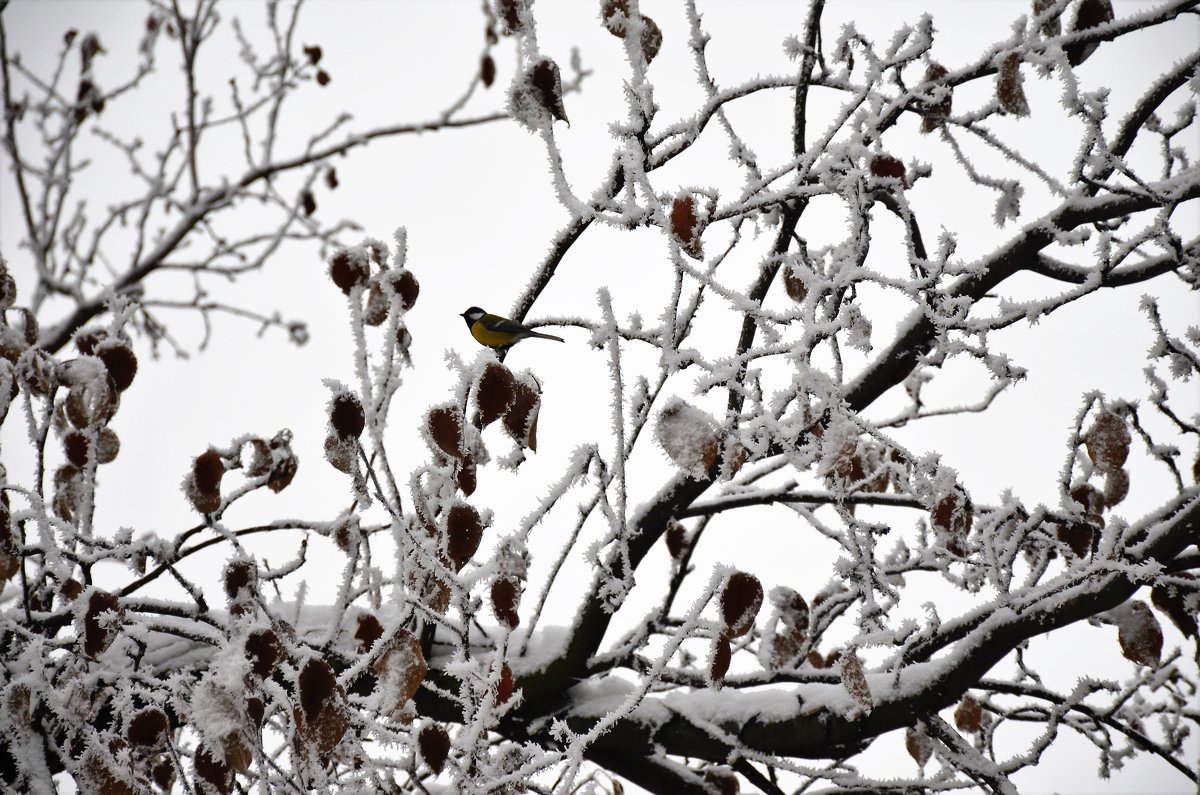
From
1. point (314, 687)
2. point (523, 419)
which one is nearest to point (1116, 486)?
point (523, 419)

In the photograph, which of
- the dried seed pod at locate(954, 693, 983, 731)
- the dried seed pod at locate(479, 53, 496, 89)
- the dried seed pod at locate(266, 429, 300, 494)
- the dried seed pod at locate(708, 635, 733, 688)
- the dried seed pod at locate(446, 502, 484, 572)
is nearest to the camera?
the dried seed pod at locate(446, 502, 484, 572)

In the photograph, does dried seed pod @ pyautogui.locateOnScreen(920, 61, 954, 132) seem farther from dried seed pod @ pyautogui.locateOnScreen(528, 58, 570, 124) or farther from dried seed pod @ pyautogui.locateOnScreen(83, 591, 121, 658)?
dried seed pod @ pyautogui.locateOnScreen(83, 591, 121, 658)

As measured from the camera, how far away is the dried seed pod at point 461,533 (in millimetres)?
1430

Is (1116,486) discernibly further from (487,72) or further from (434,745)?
(487,72)

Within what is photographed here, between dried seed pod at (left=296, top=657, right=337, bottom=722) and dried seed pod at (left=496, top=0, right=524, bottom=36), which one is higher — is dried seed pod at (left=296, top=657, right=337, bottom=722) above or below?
below

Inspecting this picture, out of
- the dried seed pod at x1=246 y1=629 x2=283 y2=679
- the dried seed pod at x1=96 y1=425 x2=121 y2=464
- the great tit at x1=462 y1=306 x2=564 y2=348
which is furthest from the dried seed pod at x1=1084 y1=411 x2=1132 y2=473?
the dried seed pod at x1=96 y1=425 x2=121 y2=464

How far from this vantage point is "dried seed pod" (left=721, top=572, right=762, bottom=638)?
1602 millimetres

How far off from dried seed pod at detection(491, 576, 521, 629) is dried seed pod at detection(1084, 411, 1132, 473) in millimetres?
1395

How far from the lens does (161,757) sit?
5.80 ft

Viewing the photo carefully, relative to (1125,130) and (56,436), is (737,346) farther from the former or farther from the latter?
(56,436)

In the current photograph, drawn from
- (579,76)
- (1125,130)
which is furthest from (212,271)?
(1125,130)

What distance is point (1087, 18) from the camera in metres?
1.92

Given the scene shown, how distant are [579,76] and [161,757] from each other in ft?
14.5

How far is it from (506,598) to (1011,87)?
5.25ft
